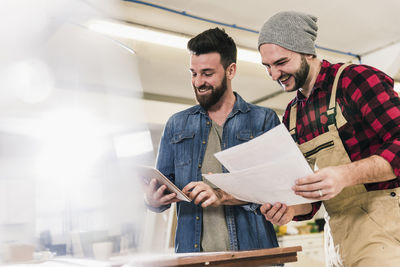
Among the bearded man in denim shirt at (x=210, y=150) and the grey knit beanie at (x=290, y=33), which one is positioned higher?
the grey knit beanie at (x=290, y=33)

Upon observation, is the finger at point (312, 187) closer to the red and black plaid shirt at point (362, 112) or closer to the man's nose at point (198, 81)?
the red and black plaid shirt at point (362, 112)

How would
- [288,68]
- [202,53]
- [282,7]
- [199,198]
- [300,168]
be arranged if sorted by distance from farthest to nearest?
1. [282,7]
2. [202,53]
3. [288,68]
4. [199,198]
5. [300,168]

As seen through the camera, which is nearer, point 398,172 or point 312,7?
point 398,172

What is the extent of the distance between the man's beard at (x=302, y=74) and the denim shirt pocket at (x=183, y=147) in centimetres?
36

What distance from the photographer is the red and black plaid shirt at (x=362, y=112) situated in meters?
0.85

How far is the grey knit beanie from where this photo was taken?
109 centimetres

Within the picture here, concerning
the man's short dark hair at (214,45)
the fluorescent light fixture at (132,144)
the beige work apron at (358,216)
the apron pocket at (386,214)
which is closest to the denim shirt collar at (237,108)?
the man's short dark hair at (214,45)

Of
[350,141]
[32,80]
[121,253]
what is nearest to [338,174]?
[350,141]

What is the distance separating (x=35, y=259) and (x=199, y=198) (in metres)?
0.60

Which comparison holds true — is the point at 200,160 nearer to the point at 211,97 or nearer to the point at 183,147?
the point at 183,147

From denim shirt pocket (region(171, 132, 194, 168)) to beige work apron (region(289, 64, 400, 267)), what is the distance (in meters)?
0.37

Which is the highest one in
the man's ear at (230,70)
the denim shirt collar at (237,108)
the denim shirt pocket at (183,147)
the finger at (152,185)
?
the man's ear at (230,70)

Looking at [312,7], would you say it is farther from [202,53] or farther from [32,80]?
[32,80]

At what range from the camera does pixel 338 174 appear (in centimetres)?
79
